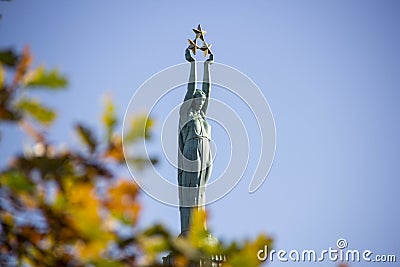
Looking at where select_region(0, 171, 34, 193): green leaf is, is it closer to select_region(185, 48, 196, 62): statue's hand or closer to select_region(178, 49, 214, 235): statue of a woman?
select_region(178, 49, 214, 235): statue of a woman

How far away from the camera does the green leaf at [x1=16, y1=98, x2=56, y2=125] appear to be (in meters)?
1.08

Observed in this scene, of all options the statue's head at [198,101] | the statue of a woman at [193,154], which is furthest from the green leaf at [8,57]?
the statue's head at [198,101]

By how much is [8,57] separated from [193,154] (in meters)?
5.88

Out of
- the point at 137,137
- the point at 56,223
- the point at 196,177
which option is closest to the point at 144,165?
the point at 137,137

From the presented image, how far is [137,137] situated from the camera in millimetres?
1045

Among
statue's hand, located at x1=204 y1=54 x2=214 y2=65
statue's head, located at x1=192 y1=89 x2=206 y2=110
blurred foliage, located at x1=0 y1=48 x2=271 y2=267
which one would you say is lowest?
blurred foliage, located at x1=0 y1=48 x2=271 y2=267

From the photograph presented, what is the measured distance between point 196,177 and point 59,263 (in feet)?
19.2

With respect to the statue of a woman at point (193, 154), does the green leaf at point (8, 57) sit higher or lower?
lower

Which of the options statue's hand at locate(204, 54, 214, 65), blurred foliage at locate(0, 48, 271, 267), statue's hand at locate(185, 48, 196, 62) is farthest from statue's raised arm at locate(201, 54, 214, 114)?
blurred foliage at locate(0, 48, 271, 267)

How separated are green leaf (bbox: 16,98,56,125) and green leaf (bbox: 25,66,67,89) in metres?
0.04

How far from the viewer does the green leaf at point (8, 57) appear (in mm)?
1073

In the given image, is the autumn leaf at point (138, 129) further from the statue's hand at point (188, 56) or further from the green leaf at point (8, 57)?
the statue's hand at point (188, 56)

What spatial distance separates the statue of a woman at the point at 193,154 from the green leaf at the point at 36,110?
5.67 meters

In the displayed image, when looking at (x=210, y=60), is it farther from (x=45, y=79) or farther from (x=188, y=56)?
(x=45, y=79)
